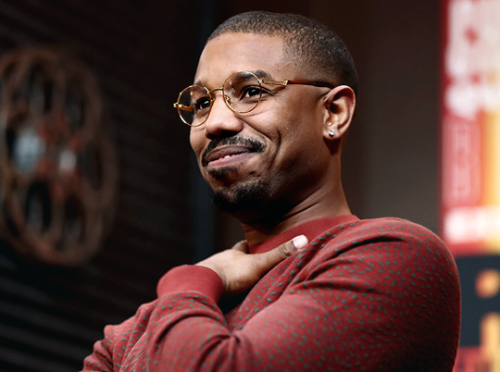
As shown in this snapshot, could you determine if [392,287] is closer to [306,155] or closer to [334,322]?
[334,322]

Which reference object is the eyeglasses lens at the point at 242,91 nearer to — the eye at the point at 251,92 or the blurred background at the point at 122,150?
the eye at the point at 251,92

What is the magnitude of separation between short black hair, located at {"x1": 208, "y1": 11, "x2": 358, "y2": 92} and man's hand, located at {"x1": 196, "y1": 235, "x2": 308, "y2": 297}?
36cm

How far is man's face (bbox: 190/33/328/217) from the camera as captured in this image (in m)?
1.49

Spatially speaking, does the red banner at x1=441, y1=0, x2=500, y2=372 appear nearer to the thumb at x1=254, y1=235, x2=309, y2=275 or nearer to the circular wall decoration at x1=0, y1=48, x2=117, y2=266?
the circular wall decoration at x1=0, y1=48, x2=117, y2=266

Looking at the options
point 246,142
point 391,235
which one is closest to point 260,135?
point 246,142

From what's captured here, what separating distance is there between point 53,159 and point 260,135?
2459 millimetres

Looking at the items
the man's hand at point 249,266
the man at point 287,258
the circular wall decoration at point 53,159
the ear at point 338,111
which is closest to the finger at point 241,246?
the man at point 287,258

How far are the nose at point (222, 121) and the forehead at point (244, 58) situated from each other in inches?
2.0

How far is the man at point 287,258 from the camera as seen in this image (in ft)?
3.77

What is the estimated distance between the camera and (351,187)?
4668 millimetres

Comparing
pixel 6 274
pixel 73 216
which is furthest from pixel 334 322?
pixel 73 216

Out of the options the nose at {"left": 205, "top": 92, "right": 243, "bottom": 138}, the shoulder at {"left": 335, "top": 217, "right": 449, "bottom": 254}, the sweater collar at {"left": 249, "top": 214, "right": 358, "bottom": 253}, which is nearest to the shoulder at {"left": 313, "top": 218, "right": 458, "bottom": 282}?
the shoulder at {"left": 335, "top": 217, "right": 449, "bottom": 254}

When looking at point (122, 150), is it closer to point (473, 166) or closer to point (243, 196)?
point (473, 166)

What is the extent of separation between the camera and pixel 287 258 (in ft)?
4.54
